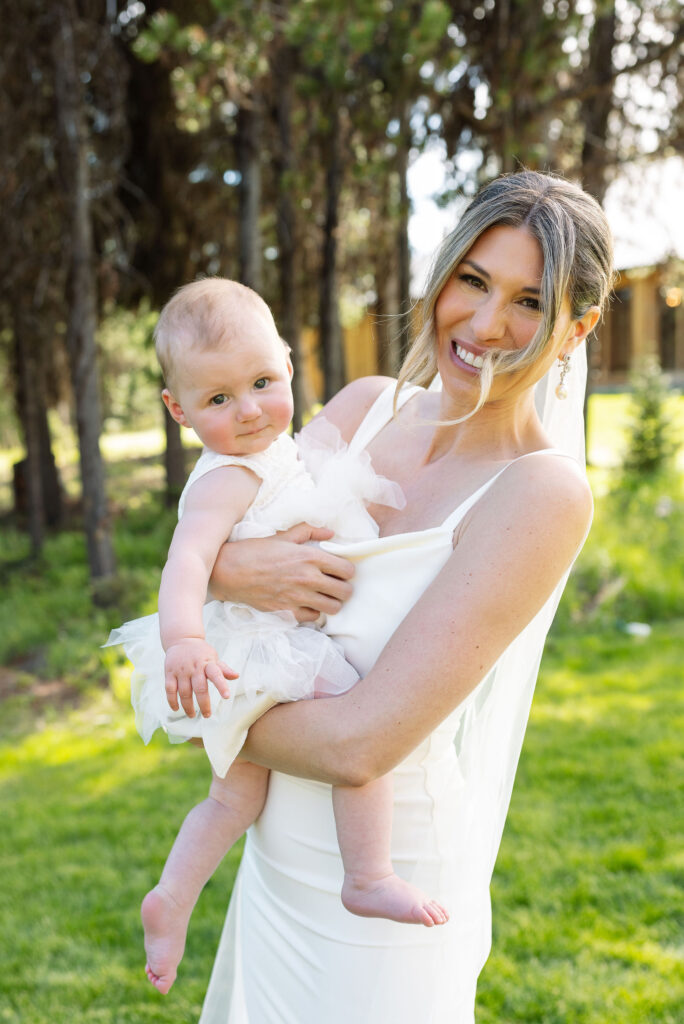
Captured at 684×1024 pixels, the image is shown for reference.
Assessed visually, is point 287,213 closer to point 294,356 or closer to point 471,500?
point 294,356

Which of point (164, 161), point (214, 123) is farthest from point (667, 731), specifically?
point (164, 161)

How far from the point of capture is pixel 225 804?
6.14 ft

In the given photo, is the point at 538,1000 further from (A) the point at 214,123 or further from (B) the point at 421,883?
(A) the point at 214,123

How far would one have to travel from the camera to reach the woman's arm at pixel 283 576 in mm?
1725

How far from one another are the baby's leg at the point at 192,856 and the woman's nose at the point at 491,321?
0.97 meters

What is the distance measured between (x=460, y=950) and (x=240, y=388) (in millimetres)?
1202

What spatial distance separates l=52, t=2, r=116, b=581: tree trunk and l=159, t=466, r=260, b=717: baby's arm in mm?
6004

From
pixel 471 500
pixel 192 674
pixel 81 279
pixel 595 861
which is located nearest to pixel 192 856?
pixel 192 674

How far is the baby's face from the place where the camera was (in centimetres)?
183

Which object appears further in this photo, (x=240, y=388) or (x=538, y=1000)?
(x=538, y=1000)

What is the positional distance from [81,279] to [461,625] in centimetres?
668

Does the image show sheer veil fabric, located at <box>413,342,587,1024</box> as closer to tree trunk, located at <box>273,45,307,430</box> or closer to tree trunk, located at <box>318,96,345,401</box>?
tree trunk, located at <box>273,45,307,430</box>

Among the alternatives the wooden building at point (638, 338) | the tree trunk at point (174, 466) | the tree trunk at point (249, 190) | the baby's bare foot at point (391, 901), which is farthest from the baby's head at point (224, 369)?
the wooden building at point (638, 338)

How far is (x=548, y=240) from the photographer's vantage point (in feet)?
5.37
